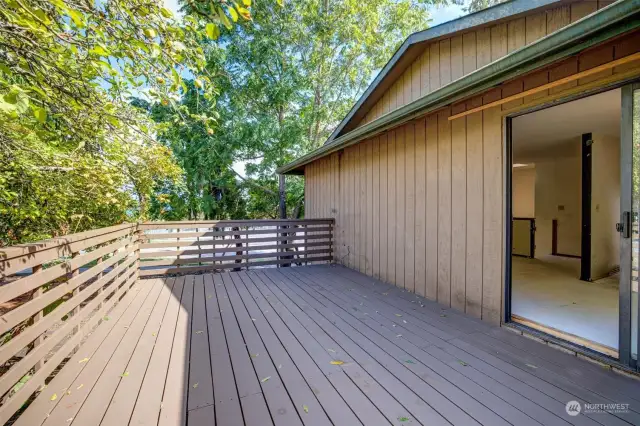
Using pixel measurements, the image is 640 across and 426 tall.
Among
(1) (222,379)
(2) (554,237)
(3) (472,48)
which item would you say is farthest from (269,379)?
(2) (554,237)

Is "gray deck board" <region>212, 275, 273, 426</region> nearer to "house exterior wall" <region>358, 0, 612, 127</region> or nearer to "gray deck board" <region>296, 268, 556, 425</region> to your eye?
"gray deck board" <region>296, 268, 556, 425</region>

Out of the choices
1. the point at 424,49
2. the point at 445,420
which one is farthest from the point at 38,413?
the point at 424,49

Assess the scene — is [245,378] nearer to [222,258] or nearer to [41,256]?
[41,256]

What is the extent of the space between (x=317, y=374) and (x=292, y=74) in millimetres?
10351

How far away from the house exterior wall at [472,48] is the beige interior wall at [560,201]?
3900 millimetres

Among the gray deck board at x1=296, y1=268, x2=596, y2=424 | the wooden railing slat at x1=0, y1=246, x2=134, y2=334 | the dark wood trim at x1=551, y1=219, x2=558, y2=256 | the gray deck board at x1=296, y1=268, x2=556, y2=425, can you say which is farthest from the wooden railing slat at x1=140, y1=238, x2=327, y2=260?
the dark wood trim at x1=551, y1=219, x2=558, y2=256

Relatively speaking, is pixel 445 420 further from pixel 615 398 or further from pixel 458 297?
pixel 458 297

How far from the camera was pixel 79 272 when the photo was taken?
2953 millimetres

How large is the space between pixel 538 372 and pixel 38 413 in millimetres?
3224

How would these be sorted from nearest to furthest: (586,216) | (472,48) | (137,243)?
(472,48), (586,216), (137,243)

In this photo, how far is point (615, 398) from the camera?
187 cm

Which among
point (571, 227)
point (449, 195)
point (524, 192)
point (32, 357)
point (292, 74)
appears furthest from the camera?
point (292, 74)

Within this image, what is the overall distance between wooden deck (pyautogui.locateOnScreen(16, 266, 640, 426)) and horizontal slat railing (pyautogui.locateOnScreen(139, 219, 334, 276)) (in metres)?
1.90

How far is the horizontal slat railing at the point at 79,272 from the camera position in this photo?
69.7 inches
